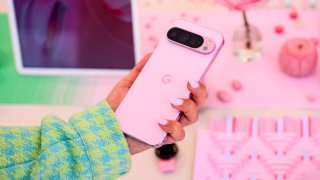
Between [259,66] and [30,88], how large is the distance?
1.19ft

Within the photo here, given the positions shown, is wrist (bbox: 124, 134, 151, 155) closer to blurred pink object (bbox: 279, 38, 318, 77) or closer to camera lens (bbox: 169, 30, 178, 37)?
camera lens (bbox: 169, 30, 178, 37)

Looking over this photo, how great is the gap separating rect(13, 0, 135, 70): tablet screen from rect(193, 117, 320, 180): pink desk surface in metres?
0.19

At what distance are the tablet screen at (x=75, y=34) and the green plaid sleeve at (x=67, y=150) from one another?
9.3 inches

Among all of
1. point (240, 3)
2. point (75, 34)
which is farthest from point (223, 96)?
point (75, 34)

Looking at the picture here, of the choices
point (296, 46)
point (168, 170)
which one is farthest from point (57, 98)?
point (296, 46)

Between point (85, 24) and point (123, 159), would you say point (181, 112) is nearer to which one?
Result: point (123, 159)

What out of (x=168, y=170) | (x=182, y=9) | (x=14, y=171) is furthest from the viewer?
(x=182, y=9)

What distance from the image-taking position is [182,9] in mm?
987

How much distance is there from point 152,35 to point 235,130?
241 millimetres

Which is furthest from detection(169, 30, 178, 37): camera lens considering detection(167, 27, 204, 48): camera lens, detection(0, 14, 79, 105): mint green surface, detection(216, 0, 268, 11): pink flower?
detection(0, 14, 79, 105): mint green surface

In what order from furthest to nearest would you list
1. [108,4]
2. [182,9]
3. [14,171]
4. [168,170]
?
1. [182,9]
2. [108,4]
3. [168,170]
4. [14,171]


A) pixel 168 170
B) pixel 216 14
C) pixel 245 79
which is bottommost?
pixel 168 170

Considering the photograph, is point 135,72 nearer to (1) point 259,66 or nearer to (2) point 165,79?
(2) point 165,79

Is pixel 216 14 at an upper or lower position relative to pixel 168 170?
upper
